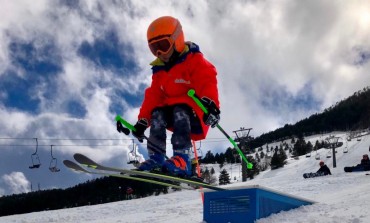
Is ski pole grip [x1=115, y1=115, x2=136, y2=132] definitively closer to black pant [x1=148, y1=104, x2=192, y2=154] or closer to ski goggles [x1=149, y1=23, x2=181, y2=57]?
black pant [x1=148, y1=104, x2=192, y2=154]

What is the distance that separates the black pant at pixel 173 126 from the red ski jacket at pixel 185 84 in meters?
0.10

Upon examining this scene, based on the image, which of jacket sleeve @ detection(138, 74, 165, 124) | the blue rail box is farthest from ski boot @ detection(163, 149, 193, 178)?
jacket sleeve @ detection(138, 74, 165, 124)

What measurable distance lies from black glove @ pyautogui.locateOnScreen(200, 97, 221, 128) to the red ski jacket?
8 cm

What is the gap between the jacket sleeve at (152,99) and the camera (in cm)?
496

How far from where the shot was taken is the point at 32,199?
10950 centimetres

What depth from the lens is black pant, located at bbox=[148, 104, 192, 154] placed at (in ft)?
14.9

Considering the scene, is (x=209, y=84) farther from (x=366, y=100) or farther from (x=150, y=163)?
(x=366, y=100)

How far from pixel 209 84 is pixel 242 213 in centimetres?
152

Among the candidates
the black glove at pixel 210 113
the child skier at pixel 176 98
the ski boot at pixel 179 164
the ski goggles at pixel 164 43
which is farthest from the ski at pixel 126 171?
the ski goggles at pixel 164 43

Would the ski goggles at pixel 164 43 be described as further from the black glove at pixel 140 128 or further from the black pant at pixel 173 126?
the black glove at pixel 140 128

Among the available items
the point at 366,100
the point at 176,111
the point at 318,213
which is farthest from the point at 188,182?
the point at 366,100

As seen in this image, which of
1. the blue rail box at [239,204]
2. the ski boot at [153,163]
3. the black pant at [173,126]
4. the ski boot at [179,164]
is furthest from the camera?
the black pant at [173,126]

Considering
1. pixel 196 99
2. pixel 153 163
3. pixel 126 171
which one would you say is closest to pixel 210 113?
pixel 196 99

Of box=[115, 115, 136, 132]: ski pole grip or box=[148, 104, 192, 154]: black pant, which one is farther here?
box=[115, 115, 136, 132]: ski pole grip
